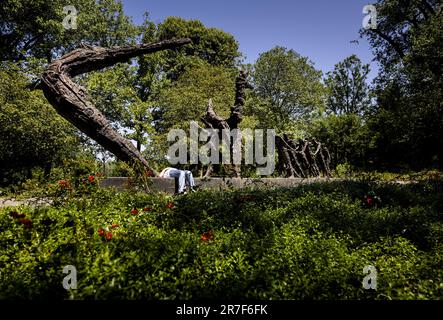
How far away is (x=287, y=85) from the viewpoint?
91.1 ft

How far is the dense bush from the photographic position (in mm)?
2818

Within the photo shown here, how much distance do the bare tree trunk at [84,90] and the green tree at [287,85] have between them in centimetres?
2041

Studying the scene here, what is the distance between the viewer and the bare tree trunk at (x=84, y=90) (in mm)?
6957

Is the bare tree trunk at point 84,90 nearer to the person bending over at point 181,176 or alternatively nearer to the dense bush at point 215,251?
the person bending over at point 181,176

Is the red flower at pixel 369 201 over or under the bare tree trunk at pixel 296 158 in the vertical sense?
under

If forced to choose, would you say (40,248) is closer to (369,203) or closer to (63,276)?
(63,276)

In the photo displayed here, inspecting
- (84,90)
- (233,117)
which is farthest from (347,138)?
(84,90)

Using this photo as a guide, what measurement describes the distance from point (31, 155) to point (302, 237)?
740 inches

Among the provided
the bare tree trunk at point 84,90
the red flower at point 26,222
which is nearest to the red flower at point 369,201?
the bare tree trunk at point 84,90

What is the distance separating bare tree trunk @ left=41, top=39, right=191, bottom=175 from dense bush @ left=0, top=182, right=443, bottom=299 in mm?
2501

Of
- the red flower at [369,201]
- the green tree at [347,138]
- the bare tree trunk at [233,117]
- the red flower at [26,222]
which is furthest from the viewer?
the green tree at [347,138]

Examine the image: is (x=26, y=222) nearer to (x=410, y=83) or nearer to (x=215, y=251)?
(x=215, y=251)

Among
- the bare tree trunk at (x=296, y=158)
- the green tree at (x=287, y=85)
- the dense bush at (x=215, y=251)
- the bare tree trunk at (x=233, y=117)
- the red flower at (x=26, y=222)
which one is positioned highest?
the green tree at (x=287, y=85)

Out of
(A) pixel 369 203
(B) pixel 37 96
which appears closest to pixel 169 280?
(A) pixel 369 203
